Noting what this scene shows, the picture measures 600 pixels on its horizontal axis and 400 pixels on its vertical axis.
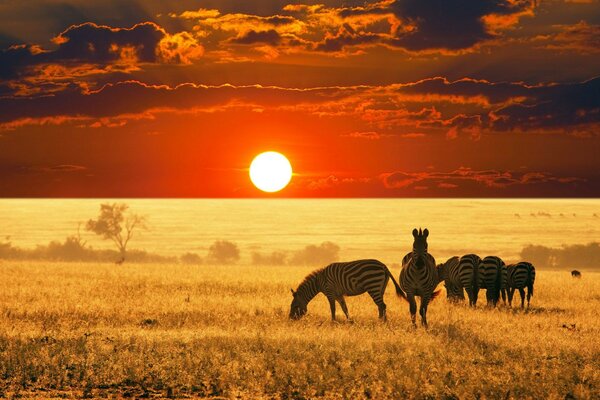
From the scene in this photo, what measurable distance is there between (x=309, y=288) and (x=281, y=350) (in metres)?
6.77

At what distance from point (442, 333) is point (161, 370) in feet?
26.9

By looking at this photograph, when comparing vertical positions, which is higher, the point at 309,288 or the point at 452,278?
the point at 452,278

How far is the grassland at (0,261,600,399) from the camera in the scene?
15.2 meters

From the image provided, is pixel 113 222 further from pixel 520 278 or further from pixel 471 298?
pixel 520 278

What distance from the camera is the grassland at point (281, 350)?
1516cm

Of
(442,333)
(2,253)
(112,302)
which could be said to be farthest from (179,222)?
(442,333)

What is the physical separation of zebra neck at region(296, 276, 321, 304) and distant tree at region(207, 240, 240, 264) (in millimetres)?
75742

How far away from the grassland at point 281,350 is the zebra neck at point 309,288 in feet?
2.64

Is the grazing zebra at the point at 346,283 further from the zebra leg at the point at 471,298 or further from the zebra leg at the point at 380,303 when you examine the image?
the zebra leg at the point at 471,298

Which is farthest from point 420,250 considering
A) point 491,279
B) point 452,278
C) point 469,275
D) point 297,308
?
point 452,278

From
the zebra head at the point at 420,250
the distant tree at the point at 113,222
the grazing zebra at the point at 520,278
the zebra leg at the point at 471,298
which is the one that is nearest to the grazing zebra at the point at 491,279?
the zebra leg at the point at 471,298

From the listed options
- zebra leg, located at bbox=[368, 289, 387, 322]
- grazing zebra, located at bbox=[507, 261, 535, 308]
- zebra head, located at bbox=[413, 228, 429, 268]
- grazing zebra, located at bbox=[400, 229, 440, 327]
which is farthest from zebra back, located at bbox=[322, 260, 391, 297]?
grazing zebra, located at bbox=[507, 261, 535, 308]

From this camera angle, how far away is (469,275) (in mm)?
29875

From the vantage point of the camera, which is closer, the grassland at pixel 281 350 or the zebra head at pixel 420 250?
the grassland at pixel 281 350
